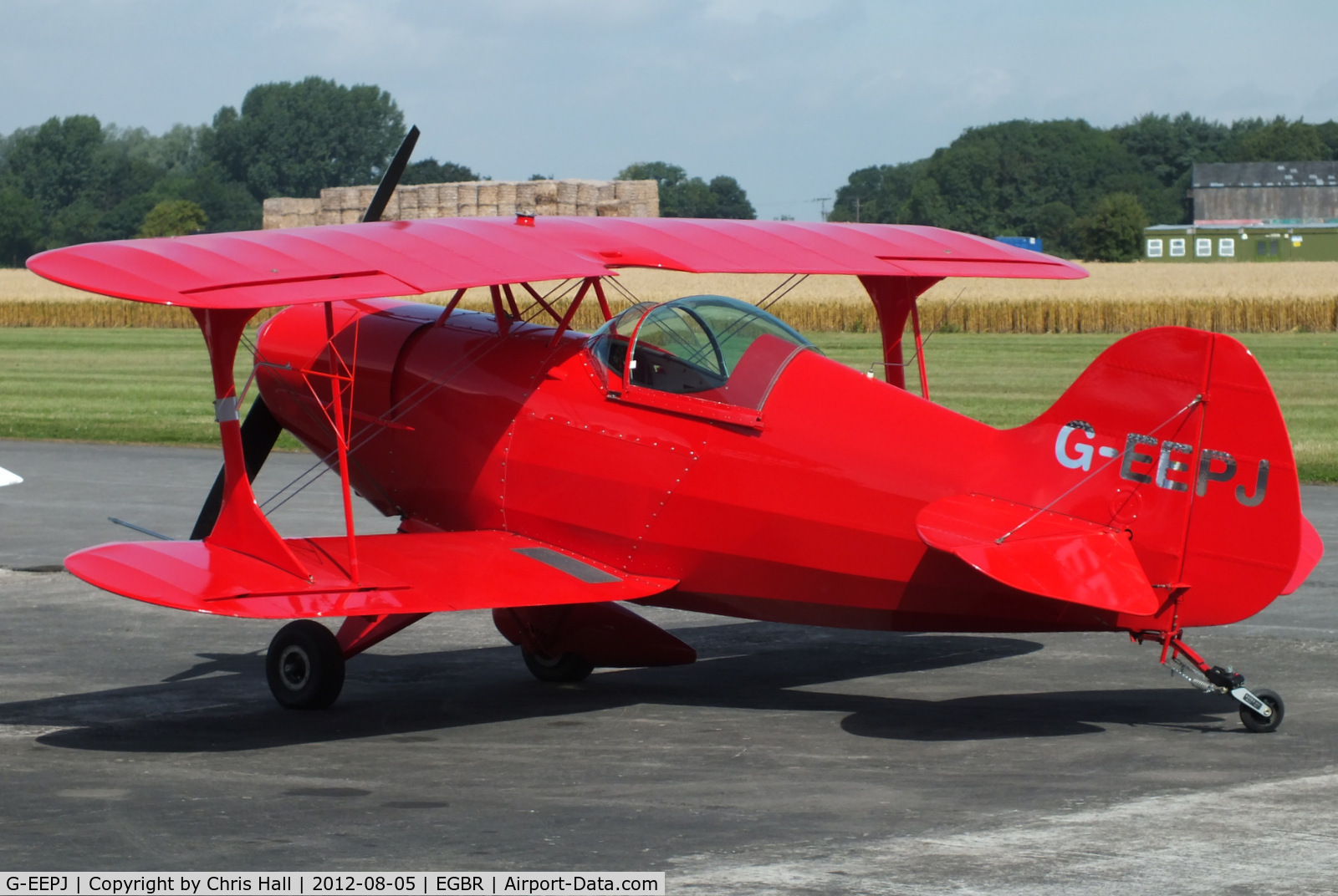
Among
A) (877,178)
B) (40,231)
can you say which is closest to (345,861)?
(40,231)

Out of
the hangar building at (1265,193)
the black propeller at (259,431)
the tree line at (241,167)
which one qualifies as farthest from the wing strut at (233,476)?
the hangar building at (1265,193)

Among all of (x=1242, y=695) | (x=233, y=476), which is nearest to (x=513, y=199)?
(x=233, y=476)

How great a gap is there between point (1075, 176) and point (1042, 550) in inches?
5119

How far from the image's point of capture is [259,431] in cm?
1050

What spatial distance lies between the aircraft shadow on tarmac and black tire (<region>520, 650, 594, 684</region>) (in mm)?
86

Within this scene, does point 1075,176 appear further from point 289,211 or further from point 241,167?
point 289,211

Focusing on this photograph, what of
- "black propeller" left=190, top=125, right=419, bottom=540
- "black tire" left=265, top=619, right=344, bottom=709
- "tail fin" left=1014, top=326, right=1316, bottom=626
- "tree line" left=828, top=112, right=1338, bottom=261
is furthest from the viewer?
"tree line" left=828, top=112, right=1338, bottom=261

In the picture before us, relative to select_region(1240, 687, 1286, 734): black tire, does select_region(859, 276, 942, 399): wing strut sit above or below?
above

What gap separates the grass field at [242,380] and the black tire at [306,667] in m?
12.7

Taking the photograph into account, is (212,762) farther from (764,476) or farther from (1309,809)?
(1309,809)

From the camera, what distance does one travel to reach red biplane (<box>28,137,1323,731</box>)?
7.16m

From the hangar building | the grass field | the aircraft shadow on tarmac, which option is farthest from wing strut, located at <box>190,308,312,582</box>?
the hangar building

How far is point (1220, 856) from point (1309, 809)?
82 centimetres

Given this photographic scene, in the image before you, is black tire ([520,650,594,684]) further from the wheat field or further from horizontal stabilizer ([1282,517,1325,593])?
the wheat field
